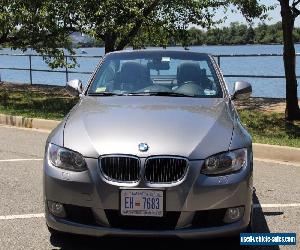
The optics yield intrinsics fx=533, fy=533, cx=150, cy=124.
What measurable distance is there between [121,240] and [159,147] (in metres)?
1.03

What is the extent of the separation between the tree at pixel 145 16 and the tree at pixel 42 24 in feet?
1.62

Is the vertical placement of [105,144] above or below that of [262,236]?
above

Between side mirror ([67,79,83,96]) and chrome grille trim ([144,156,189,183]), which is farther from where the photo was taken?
side mirror ([67,79,83,96])

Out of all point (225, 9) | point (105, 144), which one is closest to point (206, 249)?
point (105, 144)

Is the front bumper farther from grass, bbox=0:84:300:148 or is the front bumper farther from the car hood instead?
grass, bbox=0:84:300:148

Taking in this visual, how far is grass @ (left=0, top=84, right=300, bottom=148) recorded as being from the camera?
9609 mm

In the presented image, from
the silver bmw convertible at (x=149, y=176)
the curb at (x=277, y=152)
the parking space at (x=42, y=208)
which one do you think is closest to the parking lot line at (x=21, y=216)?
the parking space at (x=42, y=208)

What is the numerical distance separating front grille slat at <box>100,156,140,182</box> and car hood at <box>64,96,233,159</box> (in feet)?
0.17

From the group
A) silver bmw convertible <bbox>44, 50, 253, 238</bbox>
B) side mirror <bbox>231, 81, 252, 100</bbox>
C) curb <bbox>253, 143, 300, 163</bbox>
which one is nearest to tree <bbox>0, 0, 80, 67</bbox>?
curb <bbox>253, 143, 300, 163</bbox>

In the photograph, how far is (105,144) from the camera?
3893 millimetres

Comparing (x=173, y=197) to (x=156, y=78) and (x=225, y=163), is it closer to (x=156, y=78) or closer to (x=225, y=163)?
(x=225, y=163)

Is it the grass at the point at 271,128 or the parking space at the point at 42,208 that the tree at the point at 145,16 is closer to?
the grass at the point at 271,128

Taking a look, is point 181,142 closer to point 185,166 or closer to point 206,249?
point 185,166

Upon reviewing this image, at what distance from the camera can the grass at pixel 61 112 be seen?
9609mm
